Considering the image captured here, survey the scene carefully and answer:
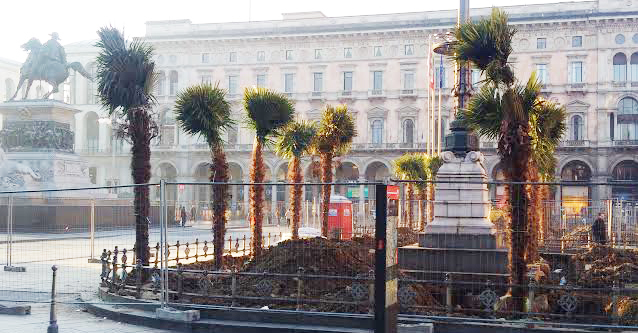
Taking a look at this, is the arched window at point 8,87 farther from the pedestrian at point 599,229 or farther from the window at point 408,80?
the pedestrian at point 599,229

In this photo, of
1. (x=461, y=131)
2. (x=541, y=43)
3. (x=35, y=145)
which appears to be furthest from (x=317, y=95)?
(x=461, y=131)

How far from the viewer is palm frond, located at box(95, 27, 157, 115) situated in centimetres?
1547

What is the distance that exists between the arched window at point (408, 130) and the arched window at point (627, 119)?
65.7 feet

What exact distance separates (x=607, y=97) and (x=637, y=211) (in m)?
54.3

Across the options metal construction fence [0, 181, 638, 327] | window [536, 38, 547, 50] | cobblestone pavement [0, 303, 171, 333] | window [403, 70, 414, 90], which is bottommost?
cobblestone pavement [0, 303, 171, 333]

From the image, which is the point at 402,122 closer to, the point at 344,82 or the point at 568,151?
the point at 344,82

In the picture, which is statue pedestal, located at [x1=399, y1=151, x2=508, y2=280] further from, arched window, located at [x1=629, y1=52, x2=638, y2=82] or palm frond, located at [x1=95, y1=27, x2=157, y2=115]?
arched window, located at [x1=629, y1=52, x2=638, y2=82]

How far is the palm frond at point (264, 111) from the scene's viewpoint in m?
19.3

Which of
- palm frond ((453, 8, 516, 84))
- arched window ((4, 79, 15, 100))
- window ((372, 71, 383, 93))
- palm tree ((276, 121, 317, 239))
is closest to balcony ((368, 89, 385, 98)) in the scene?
window ((372, 71, 383, 93))

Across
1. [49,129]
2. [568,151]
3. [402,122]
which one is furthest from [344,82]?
[49,129]

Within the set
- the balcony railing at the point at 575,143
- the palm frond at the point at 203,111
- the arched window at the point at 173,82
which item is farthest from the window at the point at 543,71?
the palm frond at the point at 203,111

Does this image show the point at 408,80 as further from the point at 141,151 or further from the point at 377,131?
the point at 141,151

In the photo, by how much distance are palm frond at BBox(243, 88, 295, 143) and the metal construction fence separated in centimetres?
194

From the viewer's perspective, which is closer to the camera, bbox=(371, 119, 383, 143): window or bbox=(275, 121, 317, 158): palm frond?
bbox=(275, 121, 317, 158): palm frond
